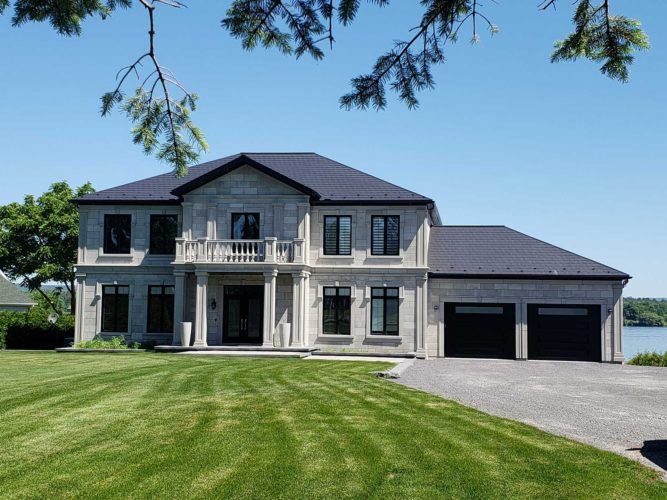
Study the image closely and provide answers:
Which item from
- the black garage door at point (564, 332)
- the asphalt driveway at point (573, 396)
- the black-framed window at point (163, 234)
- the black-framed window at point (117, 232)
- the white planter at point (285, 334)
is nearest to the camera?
the asphalt driveway at point (573, 396)

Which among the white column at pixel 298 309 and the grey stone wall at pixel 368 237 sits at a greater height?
the grey stone wall at pixel 368 237

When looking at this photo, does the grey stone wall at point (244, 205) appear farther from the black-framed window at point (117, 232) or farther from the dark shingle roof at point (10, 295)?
the dark shingle roof at point (10, 295)

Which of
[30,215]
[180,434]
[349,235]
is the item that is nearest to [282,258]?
[349,235]

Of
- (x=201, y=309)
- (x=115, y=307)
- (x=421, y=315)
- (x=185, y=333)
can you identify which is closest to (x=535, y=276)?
(x=421, y=315)

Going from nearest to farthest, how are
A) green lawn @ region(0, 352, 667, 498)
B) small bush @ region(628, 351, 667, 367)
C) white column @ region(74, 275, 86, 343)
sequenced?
1. green lawn @ region(0, 352, 667, 498)
2. small bush @ region(628, 351, 667, 367)
3. white column @ region(74, 275, 86, 343)

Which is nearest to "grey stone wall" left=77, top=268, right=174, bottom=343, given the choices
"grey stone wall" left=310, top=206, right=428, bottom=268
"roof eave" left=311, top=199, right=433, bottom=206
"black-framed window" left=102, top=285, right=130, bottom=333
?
"black-framed window" left=102, top=285, right=130, bottom=333

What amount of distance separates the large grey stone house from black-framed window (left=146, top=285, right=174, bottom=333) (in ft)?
0.16

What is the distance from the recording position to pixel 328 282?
30.5 meters

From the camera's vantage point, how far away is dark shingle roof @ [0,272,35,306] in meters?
46.2

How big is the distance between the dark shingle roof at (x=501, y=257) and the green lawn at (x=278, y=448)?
15.8 metres

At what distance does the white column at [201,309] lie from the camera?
29.2 meters

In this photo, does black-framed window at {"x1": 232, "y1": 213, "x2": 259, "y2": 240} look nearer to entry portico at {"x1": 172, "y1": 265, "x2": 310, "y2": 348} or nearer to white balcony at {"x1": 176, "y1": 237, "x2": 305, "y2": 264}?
white balcony at {"x1": 176, "y1": 237, "x2": 305, "y2": 264}

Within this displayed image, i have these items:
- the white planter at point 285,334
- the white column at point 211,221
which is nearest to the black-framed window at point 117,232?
the white column at point 211,221

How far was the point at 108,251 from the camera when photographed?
104 ft
